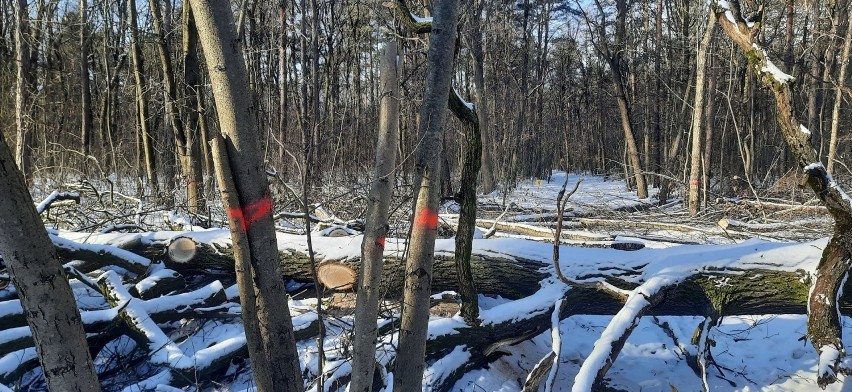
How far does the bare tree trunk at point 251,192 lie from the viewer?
199 cm

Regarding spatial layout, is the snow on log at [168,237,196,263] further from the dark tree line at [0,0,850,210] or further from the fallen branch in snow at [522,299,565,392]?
the fallen branch in snow at [522,299,565,392]

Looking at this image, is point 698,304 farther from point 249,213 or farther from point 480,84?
point 480,84

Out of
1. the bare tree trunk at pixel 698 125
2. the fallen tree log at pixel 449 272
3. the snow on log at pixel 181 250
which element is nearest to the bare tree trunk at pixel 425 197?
the fallen tree log at pixel 449 272

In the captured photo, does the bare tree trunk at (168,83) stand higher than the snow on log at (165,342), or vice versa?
the bare tree trunk at (168,83)

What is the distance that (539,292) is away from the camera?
446 cm

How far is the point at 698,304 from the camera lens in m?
4.41

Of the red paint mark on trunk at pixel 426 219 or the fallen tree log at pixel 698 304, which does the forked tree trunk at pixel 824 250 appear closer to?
the fallen tree log at pixel 698 304

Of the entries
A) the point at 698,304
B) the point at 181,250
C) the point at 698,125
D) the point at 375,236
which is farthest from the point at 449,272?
the point at 698,125

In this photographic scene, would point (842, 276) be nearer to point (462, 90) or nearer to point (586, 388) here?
point (586, 388)

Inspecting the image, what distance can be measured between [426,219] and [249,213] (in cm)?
91

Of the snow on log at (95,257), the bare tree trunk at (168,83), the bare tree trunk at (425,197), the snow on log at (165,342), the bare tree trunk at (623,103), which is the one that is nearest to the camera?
the bare tree trunk at (425,197)

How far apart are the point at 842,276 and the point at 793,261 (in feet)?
1.14

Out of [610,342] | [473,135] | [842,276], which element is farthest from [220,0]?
[842,276]

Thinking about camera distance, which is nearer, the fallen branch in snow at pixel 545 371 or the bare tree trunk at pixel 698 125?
the fallen branch in snow at pixel 545 371
